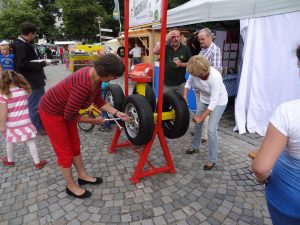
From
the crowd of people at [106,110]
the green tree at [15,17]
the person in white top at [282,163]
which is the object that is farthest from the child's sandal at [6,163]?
the green tree at [15,17]

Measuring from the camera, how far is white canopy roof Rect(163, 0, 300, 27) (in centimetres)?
411

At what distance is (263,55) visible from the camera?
15.1 ft

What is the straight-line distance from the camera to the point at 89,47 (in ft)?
40.2

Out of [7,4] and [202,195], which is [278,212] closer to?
[202,195]

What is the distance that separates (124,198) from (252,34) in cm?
376

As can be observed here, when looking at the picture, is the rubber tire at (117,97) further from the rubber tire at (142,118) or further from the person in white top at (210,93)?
the person in white top at (210,93)

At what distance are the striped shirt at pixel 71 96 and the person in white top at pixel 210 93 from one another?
3.93 ft

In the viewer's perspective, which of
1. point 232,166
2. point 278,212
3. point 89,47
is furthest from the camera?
point 89,47

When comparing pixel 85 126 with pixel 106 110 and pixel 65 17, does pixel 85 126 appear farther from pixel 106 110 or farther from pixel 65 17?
pixel 65 17

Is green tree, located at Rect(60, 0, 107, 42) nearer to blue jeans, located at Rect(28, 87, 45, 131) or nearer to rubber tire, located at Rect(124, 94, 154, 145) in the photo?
blue jeans, located at Rect(28, 87, 45, 131)

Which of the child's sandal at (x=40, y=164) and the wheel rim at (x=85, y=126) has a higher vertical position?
the wheel rim at (x=85, y=126)

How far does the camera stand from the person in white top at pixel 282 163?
1201 mm

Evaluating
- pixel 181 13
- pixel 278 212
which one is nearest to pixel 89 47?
pixel 181 13

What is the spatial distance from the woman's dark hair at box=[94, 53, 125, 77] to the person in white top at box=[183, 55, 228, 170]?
1043mm
